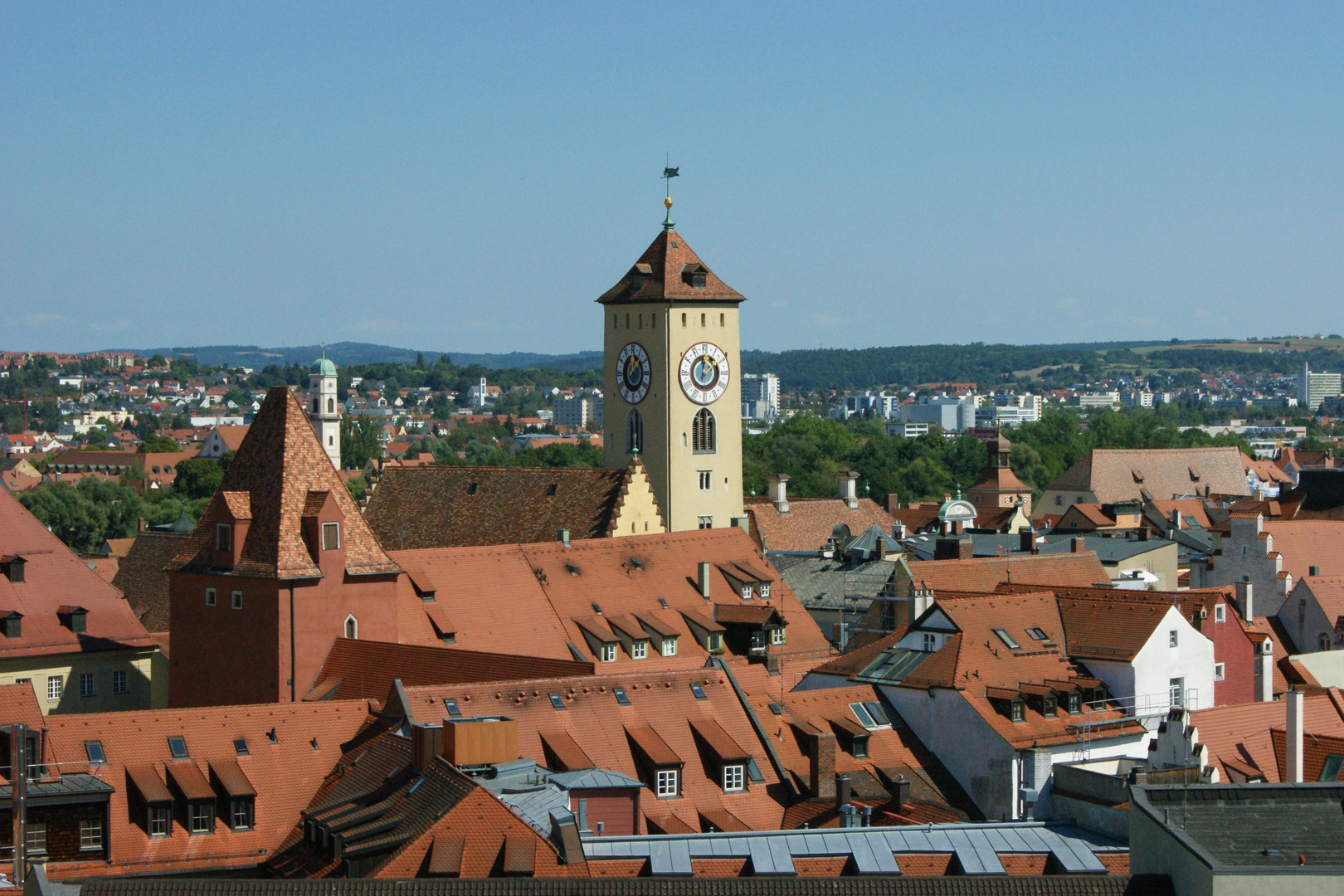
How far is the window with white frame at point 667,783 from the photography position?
42344 millimetres

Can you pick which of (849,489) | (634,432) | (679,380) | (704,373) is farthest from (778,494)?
(679,380)

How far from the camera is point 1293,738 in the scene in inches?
1740

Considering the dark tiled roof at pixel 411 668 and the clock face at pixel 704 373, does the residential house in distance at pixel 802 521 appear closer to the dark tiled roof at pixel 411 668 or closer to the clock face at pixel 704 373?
the clock face at pixel 704 373

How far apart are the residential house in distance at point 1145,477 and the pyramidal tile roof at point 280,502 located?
3873 inches

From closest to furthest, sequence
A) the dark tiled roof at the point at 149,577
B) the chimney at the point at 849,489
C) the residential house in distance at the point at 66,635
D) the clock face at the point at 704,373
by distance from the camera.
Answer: the residential house in distance at the point at 66,635 → the dark tiled roof at the point at 149,577 → the clock face at the point at 704,373 → the chimney at the point at 849,489

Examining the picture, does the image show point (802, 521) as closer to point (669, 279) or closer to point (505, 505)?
point (669, 279)

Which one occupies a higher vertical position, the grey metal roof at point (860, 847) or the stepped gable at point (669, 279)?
the stepped gable at point (669, 279)

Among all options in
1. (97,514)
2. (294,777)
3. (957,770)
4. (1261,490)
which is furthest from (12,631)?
(1261,490)

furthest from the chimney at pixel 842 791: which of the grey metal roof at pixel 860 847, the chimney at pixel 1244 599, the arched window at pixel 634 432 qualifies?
the arched window at pixel 634 432

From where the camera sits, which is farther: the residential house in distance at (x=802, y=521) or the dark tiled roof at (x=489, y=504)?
the residential house in distance at (x=802, y=521)

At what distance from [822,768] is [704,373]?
3722 cm

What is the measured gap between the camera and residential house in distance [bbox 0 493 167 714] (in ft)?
183

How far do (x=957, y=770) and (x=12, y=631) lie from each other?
26127mm

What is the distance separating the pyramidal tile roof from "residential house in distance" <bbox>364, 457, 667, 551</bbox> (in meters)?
13.9
